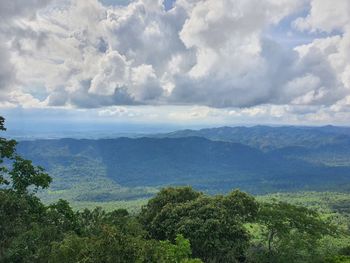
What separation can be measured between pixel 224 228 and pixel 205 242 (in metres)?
2.40

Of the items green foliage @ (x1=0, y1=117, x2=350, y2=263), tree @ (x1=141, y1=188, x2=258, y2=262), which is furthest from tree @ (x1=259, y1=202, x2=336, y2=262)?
tree @ (x1=141, y1=188, x2=258, y2=262)

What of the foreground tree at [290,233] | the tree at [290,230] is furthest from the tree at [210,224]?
the tree at [290,230]

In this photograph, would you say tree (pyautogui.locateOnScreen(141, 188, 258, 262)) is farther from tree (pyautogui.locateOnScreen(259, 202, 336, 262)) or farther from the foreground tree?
tree (pyautogui.locateOnScreen(259, 202, 336, 262))

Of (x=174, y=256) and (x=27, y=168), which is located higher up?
(x=27, y=168)

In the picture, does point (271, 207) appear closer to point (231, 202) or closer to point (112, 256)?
point (231, 202)

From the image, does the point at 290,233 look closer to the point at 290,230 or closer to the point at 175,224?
the point at 290,230

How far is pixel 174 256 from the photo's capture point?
965 inches

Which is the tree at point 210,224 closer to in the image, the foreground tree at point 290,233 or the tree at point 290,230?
the foreground tree at point 290,233

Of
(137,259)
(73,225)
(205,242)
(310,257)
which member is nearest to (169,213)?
(205,242)

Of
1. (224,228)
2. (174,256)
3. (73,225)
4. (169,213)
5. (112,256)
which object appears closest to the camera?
(112,256)

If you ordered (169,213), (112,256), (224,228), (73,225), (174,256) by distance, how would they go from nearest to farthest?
(112,256)
(174,256)
(73,225)
(224,228)
(169,213)

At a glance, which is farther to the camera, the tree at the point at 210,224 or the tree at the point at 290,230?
the tree at the point at 290,230

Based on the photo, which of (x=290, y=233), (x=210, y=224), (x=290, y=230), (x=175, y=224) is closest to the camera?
(x=210, y=224)

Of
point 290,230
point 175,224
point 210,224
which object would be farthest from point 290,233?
point 175,224
